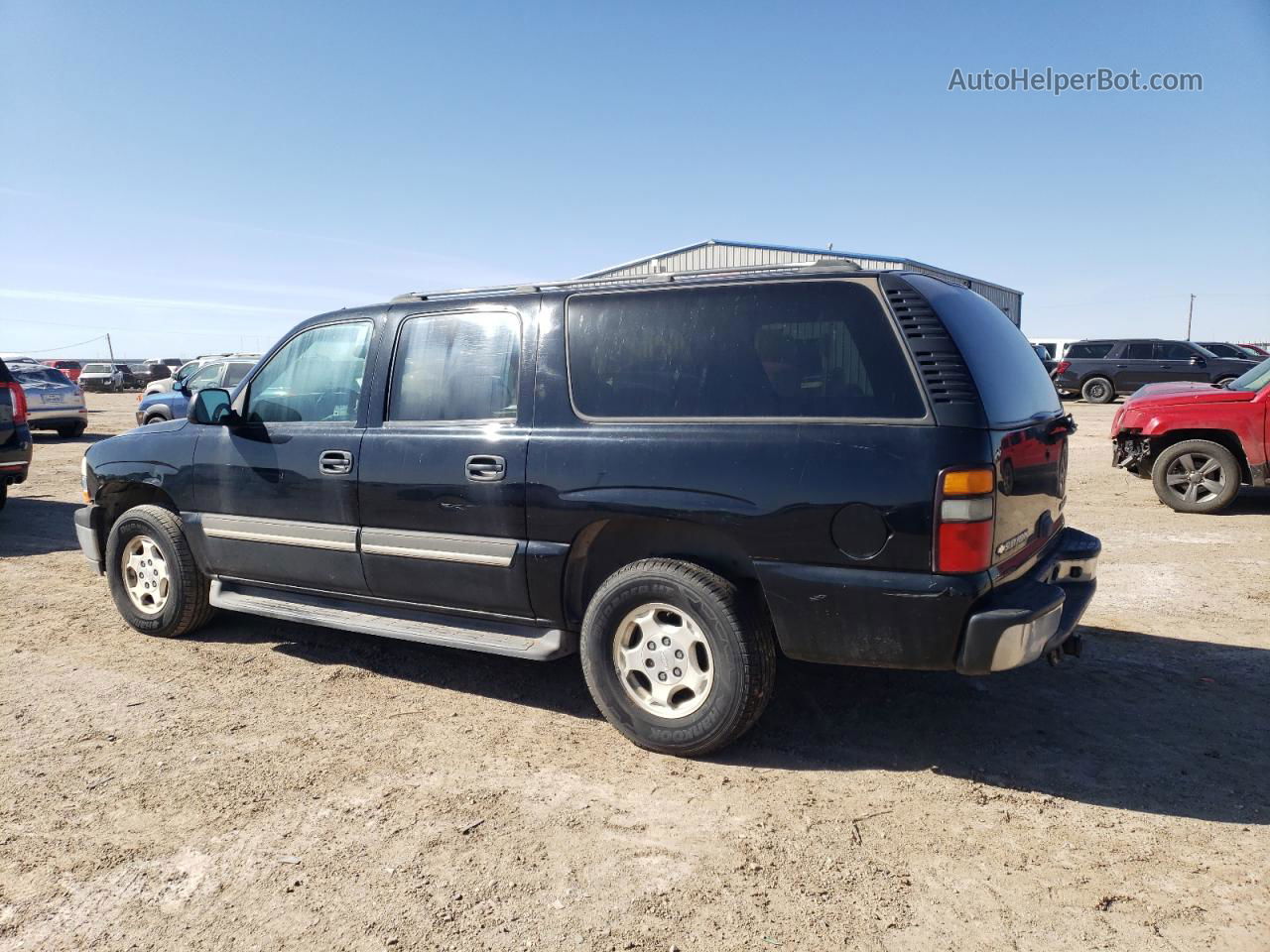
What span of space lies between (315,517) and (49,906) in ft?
7.23

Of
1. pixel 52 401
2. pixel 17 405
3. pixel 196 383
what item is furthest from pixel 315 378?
pixel 52 401

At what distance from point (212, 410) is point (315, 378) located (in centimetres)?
66

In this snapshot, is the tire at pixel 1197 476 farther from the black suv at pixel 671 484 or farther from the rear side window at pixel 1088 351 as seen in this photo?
the rear side window at pixel 1088 351

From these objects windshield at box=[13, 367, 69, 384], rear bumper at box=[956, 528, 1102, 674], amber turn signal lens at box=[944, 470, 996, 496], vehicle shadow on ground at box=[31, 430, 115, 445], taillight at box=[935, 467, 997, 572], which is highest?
windshield at box=[13, 367, 69, 384]

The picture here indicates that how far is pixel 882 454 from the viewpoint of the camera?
3279mm

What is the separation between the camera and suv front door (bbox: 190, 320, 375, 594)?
15.1 feet

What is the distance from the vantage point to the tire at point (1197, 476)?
8914 millimetres

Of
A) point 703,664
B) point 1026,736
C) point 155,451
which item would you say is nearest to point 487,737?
point 703,664

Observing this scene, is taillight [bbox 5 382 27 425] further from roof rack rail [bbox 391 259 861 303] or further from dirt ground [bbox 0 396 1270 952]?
roof rack rail [bbox 391 259 861 303]

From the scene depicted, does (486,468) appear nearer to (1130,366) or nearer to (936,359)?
(936,359)

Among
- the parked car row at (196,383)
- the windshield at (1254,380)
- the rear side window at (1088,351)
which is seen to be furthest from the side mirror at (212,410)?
the rear side window at (1088,351)

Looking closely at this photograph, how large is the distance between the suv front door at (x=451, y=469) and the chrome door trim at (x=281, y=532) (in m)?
0.15

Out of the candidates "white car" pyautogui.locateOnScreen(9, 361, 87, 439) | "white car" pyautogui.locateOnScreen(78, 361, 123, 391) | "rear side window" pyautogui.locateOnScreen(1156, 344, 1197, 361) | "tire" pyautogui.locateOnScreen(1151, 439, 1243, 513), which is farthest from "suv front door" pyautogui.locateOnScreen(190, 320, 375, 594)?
"white car" pyautogui.locateOnScreen(78, 361, 123, 391)

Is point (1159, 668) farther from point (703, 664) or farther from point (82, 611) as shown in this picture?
point (82, 611)
